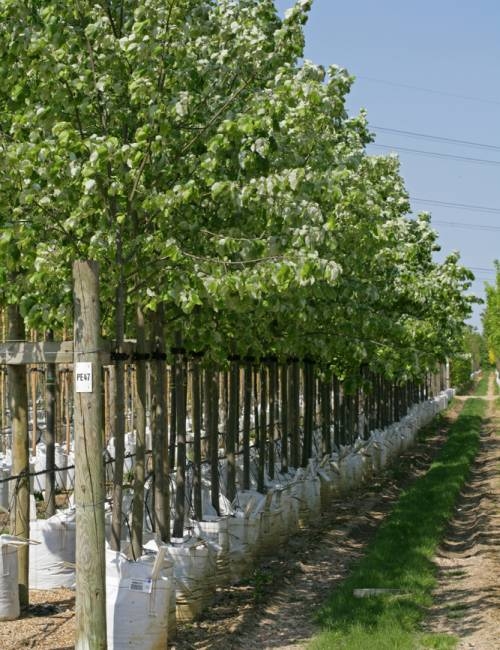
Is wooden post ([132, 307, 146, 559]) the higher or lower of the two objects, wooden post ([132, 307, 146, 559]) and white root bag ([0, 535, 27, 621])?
the higher

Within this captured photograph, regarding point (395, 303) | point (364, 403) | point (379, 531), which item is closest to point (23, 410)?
point (379, 531)

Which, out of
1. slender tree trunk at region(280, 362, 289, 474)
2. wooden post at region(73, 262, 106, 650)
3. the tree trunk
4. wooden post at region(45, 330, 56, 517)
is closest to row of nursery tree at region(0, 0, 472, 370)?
the tree trunk

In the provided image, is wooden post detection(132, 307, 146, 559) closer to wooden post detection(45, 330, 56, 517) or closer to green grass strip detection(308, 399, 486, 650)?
green grass strip detection(308, 399, 486, 650)

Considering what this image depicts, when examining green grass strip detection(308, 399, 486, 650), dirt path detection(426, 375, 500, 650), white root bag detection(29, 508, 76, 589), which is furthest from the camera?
white root bag detection(29, 508, 76, 589)

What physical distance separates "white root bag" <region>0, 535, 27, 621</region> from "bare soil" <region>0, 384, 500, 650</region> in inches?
4.3

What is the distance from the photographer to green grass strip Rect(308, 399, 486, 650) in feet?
30.2

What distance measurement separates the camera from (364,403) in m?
26.0

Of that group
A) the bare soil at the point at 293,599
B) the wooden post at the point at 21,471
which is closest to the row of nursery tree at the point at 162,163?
the wooden post at the point at 21,471

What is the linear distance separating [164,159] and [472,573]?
246 inches

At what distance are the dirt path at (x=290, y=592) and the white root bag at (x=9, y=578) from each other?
57.3 inches

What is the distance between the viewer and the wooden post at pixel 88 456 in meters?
7.79

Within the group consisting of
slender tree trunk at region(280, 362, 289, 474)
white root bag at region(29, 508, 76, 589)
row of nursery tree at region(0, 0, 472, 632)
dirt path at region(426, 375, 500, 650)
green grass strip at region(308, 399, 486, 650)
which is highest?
row of nursery tree at region(0, 0, 472, 632)

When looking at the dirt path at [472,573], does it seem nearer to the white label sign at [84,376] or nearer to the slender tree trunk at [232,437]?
the slender tree trunk at [232,437]

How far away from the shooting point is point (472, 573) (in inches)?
489
